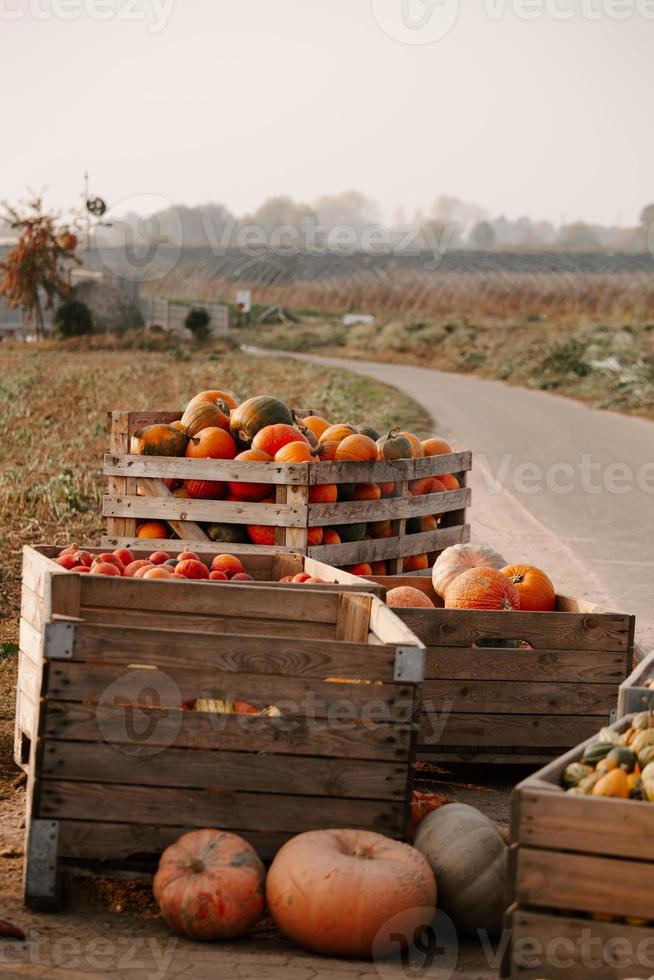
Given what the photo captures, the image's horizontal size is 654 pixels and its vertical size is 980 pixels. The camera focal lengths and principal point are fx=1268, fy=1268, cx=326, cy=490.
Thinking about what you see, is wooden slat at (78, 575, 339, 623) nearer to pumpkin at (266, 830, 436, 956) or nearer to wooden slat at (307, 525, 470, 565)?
pumpkin at (266, 830, 436, 956)

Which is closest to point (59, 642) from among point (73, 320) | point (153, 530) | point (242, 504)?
point (242, 504)

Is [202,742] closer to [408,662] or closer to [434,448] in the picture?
[408,662]

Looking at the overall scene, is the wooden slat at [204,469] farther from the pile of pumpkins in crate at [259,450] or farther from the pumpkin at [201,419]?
the pumpkin at [201,419]

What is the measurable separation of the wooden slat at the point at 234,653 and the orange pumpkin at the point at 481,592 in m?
1.75

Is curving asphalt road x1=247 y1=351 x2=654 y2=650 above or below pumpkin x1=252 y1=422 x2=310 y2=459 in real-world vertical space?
below

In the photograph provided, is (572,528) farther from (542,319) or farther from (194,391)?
(542,319)

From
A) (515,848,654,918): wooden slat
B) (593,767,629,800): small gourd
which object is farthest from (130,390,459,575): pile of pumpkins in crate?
(515,848,654,918): wooden slat

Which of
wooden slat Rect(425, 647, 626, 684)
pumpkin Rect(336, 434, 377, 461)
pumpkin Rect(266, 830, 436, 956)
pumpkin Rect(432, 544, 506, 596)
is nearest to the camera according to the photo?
pumpkin Rect(266, 830, 436, 956)

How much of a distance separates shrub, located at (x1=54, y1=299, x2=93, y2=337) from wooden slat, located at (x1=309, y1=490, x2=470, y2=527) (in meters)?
35.4

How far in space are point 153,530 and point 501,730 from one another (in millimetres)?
2539

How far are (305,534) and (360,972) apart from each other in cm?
347

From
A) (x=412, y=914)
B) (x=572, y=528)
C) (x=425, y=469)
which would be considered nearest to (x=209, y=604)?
(x=412, y=914)

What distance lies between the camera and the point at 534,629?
5.72m

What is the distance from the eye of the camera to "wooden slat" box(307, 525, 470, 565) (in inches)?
286
